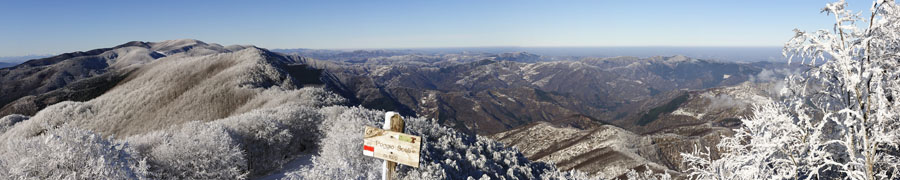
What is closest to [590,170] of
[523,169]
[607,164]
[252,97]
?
[607,164]

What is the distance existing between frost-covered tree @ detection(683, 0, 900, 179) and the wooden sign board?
9109 millimetres

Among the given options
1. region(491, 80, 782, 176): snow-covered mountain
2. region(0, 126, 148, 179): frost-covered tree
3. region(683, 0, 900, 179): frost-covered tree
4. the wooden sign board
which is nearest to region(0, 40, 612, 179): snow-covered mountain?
region(0, 126, 148, 179): frost-covered tree

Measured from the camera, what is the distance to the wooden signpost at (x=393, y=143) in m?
8.04

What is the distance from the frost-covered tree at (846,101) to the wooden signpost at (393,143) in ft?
30.0

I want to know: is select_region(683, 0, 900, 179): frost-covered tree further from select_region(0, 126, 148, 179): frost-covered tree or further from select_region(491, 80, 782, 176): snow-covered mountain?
select_region(491, 80, 782, 176): snow-covered mountain

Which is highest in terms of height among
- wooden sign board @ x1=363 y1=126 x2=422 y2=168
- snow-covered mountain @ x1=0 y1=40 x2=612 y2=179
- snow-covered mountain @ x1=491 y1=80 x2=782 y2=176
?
wooden sign board @ x1=363 y1=126 x2=422 y2=168

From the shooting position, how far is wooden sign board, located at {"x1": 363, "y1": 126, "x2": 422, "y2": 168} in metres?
8.03

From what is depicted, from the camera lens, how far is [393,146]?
8.19 meters

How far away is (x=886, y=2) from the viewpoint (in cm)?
853

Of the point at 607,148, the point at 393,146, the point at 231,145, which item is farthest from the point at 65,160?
the point at 607,148

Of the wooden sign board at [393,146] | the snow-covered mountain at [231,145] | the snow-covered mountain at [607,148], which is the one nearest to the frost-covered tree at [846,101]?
the wooden sign board at [393,146]

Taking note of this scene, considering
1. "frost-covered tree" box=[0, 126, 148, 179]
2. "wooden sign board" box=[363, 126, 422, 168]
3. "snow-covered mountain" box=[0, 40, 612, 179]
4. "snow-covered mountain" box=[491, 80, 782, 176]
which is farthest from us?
"snow-covered mountain" box=[491, 80, 782, 176]

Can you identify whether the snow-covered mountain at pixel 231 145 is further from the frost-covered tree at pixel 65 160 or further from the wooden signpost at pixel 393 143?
the wooden signpost at pixel 393 143

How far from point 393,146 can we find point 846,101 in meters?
11.7
